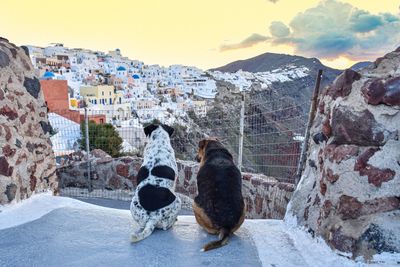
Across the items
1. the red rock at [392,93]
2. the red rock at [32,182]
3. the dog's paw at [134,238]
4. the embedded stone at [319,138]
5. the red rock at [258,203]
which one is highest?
the red rock at [392,93]

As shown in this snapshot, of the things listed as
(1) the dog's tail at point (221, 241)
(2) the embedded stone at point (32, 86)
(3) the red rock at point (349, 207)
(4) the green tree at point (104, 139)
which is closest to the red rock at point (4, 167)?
(2) the embedded stone at point (32, 86)

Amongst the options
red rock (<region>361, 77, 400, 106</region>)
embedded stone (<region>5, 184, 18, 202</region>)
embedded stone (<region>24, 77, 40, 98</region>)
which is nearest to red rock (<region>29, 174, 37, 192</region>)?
embedded stone (<region>5, 184, 18, 202</region>)

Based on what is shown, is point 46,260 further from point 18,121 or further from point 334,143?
point 334,143

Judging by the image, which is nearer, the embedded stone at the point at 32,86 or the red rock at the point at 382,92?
the red rock at the point at 382,92

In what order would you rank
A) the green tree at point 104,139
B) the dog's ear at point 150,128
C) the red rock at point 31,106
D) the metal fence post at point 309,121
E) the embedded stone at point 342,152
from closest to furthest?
1. the embedded stone at point 342,152
2. the metal fence post at point 309,121
3. the dog's ear at point 150,128
4. the red rock at point 31,106
5. the green tree at point 104,139

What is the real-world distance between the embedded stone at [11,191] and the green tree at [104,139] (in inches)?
172

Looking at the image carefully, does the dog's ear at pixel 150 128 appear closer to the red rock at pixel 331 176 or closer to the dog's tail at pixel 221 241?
the dog's tail at pixel 221 241

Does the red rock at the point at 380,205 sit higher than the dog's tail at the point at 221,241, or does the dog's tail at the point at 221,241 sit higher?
the red rock at the point at 380,205

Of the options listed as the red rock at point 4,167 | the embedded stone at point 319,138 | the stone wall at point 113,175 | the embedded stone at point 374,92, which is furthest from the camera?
the stone wall at point 113,175

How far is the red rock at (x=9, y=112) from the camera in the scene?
153 inches

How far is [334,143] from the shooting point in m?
2.77

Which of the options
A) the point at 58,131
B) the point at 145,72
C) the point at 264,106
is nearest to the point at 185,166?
the point at 264,106

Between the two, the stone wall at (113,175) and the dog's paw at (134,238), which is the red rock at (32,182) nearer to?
the dog's paw at (134,238)

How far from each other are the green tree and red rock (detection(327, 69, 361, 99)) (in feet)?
21.3
